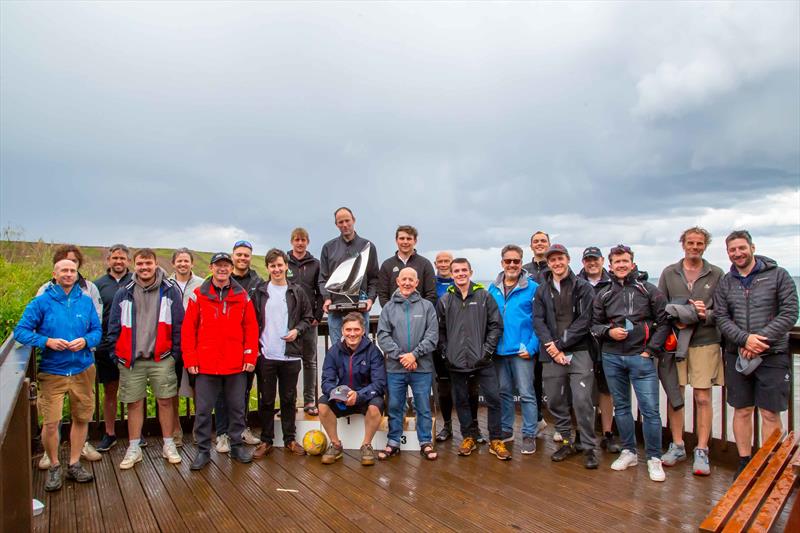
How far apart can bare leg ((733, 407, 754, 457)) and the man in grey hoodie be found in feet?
8.07

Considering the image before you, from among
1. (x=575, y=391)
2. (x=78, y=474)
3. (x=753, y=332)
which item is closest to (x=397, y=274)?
(x=575, y=391)

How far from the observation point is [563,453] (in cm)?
465

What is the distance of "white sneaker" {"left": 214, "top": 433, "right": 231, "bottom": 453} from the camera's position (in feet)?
16.0

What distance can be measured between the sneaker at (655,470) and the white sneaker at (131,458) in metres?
4.23

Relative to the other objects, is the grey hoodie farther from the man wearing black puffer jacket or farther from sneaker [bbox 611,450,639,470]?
the man wearing black puffer jacket

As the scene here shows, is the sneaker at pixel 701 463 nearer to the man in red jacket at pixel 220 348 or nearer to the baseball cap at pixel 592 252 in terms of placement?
the baseball cap at pixel 592 252

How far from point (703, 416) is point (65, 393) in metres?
5.14

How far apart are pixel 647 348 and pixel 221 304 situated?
142 inches

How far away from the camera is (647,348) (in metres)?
4.34

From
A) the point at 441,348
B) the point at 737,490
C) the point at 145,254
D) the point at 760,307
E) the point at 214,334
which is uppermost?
the point at 145,254

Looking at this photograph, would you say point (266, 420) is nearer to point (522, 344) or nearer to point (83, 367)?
point (83, 367)

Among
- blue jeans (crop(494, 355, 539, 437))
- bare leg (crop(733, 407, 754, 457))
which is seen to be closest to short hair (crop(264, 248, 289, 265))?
blue jeans (crop(494, 355, 539, 437))

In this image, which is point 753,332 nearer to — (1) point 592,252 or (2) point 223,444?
(1) point 592,252

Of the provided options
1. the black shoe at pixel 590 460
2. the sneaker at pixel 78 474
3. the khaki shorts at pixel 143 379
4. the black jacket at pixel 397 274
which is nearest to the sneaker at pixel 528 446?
the black shoe at pixel 590 460
